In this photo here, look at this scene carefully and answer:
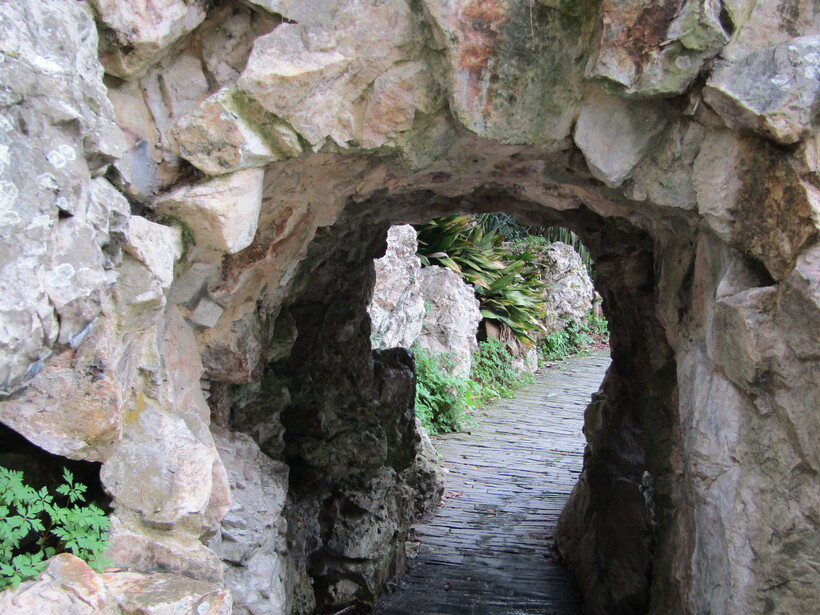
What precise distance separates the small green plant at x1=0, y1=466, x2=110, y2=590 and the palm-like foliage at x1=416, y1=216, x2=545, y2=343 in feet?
27.6

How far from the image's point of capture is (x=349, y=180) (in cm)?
343

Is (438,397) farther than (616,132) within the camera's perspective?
Yes

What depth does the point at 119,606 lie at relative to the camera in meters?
2.07

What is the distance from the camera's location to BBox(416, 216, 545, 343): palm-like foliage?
1068 centimetres

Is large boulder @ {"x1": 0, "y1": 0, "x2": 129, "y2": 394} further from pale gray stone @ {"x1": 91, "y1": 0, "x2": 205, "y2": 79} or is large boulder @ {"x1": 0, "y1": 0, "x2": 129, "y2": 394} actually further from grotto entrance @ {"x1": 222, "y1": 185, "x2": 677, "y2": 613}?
grotto entrance @ {"x1": 222, "y1": 185, "x2": 677, "y2": 613}

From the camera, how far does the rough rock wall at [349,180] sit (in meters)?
2.01

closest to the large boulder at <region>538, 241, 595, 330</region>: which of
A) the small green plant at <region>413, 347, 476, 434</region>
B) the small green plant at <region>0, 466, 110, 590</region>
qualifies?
the small green plant at <region>413, 347, 476, 434</region>

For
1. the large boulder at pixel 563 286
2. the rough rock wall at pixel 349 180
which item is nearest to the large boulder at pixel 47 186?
the rough rock wall at pixel 349 180

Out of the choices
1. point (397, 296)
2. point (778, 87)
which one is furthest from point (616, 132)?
point (397, 296)

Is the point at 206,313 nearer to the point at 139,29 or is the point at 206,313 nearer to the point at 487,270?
the point at 139,29

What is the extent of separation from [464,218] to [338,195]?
739 centimetres

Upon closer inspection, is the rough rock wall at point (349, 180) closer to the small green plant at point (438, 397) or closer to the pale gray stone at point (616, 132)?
the pale gray stone at point (616, 132)

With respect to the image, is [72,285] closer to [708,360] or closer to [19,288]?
[19,288]

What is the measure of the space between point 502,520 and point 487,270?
559 cm
